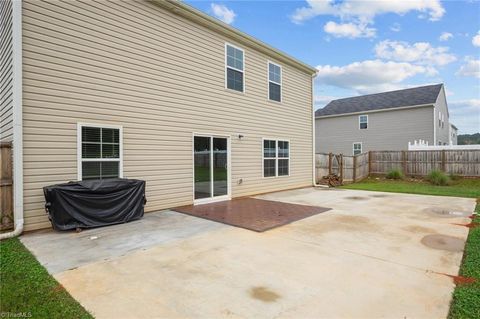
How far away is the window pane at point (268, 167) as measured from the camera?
10.6m

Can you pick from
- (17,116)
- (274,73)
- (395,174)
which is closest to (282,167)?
(274,73)

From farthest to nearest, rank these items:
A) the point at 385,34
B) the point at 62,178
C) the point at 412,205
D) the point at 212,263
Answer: the point at 385,34 < the point at 412,205 < the point at 62,178 < the point at 212,263

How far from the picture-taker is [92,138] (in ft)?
19.7

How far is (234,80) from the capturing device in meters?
9.39

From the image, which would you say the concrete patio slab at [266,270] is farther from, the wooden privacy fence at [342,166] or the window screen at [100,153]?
the wooden privacy fence at [342,166]

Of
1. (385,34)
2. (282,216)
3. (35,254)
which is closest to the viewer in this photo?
(35,254)

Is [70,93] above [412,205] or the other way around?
above

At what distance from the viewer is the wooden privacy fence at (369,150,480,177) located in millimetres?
13938

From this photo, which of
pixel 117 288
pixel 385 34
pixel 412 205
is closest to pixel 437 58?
pixel 385 34

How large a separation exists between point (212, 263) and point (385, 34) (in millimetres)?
15151

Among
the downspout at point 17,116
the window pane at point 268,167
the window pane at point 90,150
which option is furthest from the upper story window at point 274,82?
the downspout at point 17,116

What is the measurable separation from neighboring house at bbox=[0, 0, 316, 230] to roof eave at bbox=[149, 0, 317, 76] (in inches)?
1.3

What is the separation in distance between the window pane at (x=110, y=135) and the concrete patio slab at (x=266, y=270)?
1974 millimetres

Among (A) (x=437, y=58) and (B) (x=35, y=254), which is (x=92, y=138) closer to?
(B) (x=35, y=254)
